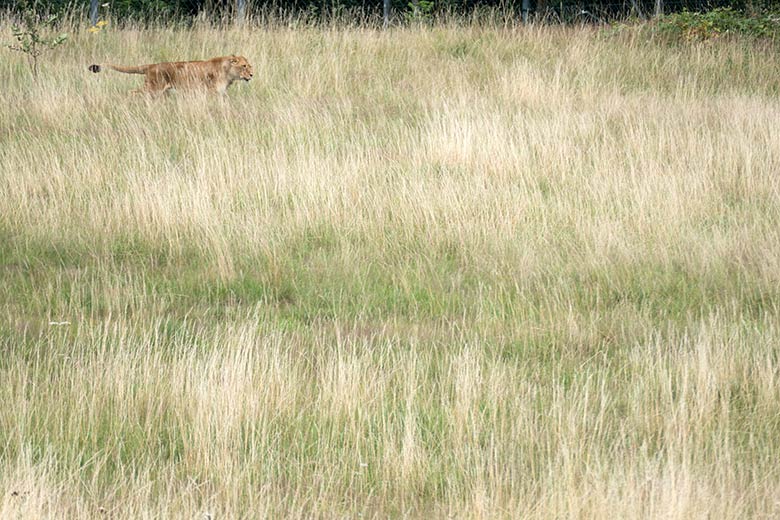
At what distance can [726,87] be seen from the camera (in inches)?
437

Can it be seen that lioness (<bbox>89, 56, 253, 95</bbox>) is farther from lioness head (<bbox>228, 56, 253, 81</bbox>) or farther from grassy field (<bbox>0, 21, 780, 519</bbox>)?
grassy field (<bbox>0, 21, 780, 519</bbox>)

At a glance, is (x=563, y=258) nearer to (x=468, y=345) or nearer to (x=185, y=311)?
(x=468, y=345)

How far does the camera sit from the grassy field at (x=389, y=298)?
325cm

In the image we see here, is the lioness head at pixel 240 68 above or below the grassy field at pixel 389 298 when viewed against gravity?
above

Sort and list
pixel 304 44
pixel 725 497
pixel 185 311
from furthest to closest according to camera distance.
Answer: pixel 304 44
pixel 185 311
pixel 725 497

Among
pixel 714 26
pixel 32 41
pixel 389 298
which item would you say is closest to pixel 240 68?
pixel 32 41

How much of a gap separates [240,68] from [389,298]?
549 cm

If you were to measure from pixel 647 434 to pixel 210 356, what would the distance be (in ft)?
5.78

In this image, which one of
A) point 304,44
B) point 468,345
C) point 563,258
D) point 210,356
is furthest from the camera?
point 304,44

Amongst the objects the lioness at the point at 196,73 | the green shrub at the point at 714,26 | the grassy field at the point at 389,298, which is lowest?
the grassy field at the point at 389,298

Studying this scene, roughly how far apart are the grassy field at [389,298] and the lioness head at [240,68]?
23cm

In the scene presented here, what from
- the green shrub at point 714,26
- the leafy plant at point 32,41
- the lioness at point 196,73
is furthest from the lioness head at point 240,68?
the green shrub at point 714,26

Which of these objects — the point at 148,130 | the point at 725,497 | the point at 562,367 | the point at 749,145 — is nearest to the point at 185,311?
the point at 562,367

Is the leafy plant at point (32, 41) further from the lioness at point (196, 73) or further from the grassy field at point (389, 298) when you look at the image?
the lioness at point (196, 73)
